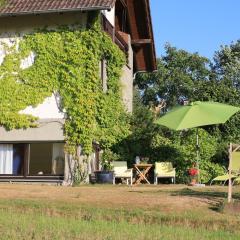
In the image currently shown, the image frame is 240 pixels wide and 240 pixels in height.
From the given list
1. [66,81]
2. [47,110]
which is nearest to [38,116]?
[47,110]

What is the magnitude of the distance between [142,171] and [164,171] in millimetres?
872

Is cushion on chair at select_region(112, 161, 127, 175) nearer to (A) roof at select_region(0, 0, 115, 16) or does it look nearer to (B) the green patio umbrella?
(A) roof at select_region(0, 0, 115, 16)

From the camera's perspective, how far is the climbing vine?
20.5 metres

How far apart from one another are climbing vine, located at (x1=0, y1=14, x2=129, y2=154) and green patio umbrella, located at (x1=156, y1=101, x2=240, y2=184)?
7044mm

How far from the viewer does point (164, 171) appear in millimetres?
21078

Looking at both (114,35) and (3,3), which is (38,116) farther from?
(114,35)

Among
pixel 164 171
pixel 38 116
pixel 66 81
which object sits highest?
pixel 66 81

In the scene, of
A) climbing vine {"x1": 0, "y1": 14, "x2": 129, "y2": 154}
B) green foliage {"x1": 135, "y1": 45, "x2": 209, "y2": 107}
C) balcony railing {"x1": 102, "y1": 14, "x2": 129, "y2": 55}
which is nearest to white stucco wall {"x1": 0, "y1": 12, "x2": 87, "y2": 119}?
climbing vine {"x1": 0, "y1": 14, "x2": 129, "y2": 154}

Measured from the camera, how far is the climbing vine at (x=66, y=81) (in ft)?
67.4

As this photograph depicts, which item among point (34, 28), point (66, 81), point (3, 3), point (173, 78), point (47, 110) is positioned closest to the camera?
point (66, 81)

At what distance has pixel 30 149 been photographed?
832 inches

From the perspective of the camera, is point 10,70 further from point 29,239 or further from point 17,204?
point 29,239

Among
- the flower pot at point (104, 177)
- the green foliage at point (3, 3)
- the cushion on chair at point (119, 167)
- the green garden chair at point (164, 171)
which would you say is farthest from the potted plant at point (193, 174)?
the green foliage at point (3, 3)

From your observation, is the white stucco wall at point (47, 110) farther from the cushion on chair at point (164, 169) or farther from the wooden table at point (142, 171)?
the cushion on chair at point (164, 169)
